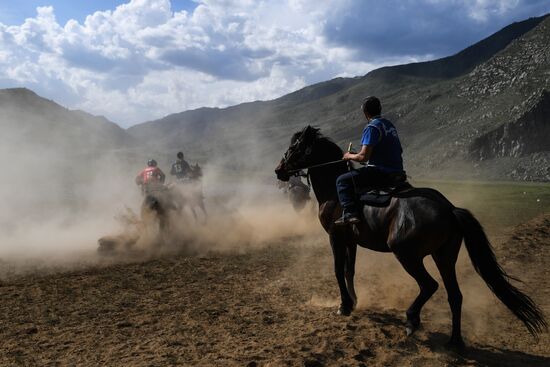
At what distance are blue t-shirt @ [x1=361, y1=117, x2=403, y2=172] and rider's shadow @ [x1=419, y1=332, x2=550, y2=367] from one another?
2719mm

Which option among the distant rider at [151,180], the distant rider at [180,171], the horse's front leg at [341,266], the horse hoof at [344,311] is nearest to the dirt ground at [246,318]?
the horse hoof at [344,311]

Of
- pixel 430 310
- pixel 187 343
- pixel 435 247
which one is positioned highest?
pixel 435 247

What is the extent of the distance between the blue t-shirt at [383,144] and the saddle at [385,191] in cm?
17

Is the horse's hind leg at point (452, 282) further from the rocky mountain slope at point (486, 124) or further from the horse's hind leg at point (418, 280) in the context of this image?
the rocky mountain slope at point (486, 124)

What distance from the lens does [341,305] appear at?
8250mm

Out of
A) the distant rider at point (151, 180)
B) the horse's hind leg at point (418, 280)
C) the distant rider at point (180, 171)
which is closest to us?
the horse's hind leg at point (418, 280)

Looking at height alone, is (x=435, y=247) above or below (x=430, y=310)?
above

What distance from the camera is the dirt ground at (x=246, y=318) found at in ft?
21.4

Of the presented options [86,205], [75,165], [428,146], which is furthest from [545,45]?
[86,205]

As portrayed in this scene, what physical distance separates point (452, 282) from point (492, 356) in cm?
110

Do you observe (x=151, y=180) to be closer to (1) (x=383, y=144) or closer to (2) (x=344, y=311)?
(2) (x=344, y=311)

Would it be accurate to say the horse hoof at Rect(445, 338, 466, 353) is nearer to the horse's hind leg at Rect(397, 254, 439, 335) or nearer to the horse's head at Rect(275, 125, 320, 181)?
the horse's hind leg at Rect(397, 254, 439, 335)

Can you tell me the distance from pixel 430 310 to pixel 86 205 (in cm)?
2488

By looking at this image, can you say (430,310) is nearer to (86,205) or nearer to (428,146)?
(86,205)
